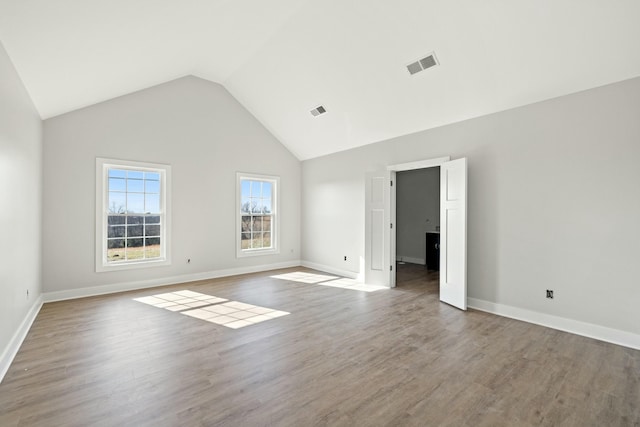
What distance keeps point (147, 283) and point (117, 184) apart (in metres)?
1.72

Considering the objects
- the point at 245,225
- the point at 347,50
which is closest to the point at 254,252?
the point at 245,225

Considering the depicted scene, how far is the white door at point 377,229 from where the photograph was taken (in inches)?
207

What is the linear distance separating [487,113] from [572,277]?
2202 millimetres

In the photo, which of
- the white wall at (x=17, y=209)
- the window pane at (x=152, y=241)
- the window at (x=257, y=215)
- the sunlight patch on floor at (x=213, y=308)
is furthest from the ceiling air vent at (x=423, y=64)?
the window pane at (x=152, y=241)

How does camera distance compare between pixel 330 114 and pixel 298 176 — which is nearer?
pixel 330 114

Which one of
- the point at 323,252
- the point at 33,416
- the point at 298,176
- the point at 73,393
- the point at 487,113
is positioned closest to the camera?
the point at 33,416

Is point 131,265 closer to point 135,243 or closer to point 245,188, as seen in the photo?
point 135,243

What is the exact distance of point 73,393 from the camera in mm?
2127

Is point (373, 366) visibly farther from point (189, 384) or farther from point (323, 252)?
point (323, 252)

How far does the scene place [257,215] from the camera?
6625 millimetres

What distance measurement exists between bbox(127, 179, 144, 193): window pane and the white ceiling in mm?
1294

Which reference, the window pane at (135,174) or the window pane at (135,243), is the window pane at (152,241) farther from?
the window pane at (135,174)

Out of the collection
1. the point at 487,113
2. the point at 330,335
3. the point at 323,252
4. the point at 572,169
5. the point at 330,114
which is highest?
the point at 330,114

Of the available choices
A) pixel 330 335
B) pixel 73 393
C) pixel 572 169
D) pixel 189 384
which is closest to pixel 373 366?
pixel 330 335
